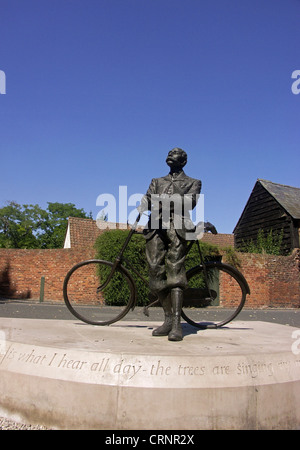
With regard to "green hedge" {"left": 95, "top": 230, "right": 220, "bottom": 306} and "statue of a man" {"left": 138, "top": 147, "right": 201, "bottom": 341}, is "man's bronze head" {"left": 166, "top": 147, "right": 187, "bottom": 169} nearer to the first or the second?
"statue of a man" {"left": 138, "top": 147, "right": 201, "bottom": 341}

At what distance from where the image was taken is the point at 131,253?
642 inches

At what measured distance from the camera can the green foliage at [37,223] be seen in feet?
152

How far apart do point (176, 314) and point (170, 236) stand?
825 mm

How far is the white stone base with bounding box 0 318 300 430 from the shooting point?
7.73ft

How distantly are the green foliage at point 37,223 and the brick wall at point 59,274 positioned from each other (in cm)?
2453

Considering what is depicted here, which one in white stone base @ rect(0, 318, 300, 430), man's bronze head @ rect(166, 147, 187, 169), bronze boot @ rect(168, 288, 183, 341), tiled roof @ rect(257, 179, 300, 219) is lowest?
white stone base @ rect(0, 318, 300, 430)

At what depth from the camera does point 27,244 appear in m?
40.8

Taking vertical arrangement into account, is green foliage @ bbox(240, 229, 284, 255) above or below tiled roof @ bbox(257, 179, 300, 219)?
below

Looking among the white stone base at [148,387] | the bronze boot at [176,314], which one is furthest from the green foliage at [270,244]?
the white stone base at [148,387]

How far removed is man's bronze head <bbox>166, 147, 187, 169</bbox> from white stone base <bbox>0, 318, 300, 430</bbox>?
222cm

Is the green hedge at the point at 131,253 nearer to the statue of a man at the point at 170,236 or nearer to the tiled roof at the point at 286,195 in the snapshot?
the tiled roof at the point at 286,195

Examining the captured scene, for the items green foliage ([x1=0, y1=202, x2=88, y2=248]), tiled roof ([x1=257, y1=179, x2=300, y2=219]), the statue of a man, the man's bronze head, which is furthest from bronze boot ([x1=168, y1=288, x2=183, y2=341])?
green foliage ([x1=0, y1=202, x2=88, y2=248])

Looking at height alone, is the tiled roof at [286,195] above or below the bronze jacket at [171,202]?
above
